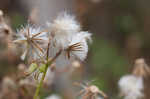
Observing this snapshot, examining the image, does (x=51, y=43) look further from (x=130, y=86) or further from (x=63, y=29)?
(x=130, y=86)

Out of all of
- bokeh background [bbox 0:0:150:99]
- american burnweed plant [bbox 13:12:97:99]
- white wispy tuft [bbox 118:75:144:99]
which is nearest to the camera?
american burnweed plant [bbox 13:12:97:99]

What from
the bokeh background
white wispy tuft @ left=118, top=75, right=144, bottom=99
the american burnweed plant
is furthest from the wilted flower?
the bokeh background

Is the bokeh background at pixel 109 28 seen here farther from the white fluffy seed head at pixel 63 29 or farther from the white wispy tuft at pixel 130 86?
the white fluffy seed head at pixel 63 29

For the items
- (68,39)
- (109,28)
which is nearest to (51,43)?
(68,39)

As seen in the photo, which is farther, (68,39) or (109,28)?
(109,28)

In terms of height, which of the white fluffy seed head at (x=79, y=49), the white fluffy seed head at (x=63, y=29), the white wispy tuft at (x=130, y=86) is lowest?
the white wispy tuft at (x=130, y=86)

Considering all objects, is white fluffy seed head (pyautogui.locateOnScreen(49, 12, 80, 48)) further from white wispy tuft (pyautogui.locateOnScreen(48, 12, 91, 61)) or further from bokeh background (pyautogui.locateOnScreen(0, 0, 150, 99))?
bokeh background (pyautogui.locateOnScreen(0, 0, 150, 99))

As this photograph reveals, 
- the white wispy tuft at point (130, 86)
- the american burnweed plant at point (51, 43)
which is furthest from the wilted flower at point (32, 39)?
the white wispy tuft at point (130, 86)
